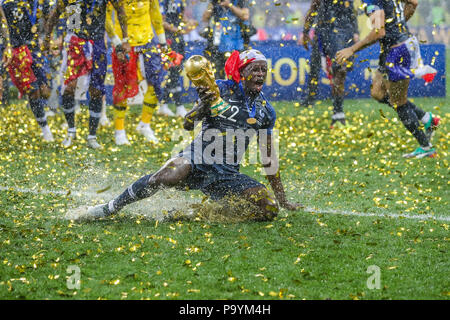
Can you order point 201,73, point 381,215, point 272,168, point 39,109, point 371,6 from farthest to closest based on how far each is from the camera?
point 39,109 → point 371,6 → point 381,215 → point 272,168 → point 201,73

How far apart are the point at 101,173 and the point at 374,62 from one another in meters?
7.55

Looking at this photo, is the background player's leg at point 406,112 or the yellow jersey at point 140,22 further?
the yellow jersey at point 140,22

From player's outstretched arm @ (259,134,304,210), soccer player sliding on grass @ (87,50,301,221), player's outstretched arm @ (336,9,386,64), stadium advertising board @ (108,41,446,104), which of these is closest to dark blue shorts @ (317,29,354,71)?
player's outstretched arm @ (336,9,386,64)

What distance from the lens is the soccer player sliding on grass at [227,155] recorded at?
16.5 feet

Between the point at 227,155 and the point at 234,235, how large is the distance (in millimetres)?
701

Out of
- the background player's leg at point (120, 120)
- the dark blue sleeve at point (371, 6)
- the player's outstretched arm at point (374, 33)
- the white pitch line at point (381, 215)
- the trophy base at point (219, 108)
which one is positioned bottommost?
the white pitch line at point (381, 215)

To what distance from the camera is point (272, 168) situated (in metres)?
5.37

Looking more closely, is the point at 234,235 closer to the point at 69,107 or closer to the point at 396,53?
the point at 396,53

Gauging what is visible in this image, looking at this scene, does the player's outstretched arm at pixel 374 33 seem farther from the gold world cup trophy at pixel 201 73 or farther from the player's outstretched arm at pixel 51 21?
the player's outstretched arm at pixel 51 21

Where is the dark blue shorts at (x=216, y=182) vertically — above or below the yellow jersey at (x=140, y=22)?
below

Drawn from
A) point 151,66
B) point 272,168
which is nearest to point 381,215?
point 272,168

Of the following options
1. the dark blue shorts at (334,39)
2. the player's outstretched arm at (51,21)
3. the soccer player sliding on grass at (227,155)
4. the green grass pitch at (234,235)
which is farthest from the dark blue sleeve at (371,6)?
the player's outstretched arm at (51,21)
